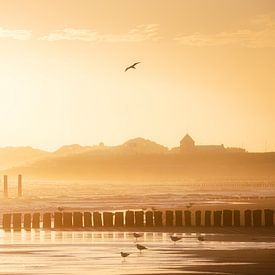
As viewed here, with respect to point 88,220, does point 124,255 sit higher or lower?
lower

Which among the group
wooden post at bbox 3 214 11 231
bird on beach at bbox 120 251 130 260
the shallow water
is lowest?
the shallow water

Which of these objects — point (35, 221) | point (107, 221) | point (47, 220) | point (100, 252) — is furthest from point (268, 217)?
point (100, 252)

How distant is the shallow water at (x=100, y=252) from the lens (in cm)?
3008

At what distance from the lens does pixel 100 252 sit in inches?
1411

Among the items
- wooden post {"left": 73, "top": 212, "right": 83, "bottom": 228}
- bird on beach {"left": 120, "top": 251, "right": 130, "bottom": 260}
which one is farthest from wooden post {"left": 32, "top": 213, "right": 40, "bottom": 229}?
bird on beach {"left": 120, "top": 251, "right": 130, "bottom": 260}

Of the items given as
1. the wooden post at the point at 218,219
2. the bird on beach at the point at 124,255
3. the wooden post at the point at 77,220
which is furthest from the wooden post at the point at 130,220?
the bird on beach at the point at 124,255

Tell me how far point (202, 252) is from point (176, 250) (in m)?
1.36

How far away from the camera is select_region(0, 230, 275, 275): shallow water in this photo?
30.1m

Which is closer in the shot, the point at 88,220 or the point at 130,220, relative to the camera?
the point at 88,220

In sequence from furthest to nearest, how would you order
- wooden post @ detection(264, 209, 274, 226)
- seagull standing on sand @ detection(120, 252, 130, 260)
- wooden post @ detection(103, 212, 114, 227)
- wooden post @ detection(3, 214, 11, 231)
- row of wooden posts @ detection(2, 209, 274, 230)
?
wooden post @ detection(103, 212, 114, 227) < wooden post @ detection(3, 214, 11, 231) < row of wooden posts @ detection(2, 209, 274, 230) < wooden post @ detection(264, 209, 274, 226) < seagull standing on sand @ detection(120, 252, 130, 260)

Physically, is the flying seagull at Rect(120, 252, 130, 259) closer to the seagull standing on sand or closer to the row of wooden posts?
the seagull standing on sand

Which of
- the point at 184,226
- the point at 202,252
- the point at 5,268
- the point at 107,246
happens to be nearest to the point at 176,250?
the point at 202,252

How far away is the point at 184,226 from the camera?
51.5 meters

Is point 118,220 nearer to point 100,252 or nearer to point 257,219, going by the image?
point 257,219
